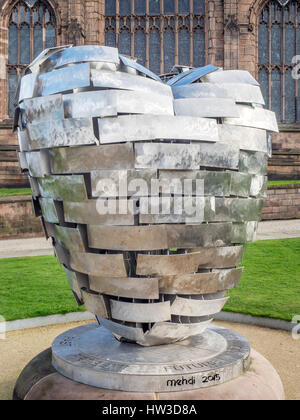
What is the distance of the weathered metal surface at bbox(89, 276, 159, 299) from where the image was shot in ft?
8.73

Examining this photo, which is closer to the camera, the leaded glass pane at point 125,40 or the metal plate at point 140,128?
the metal plate at point 140,128

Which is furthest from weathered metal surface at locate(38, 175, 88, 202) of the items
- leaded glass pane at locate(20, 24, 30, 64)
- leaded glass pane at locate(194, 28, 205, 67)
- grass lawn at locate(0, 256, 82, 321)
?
leaded glass pane at locate(20, 24, 30, 64)

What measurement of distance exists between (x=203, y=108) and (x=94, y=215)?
0.81 m

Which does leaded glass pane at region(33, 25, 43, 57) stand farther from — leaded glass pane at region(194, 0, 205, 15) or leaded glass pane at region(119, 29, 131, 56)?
leaded glass pane at region(194, 0, 205, 15)

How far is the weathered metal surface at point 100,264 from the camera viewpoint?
8.70 feet

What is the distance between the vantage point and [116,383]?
260 cm

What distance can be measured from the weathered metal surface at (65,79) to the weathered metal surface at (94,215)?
610 mm

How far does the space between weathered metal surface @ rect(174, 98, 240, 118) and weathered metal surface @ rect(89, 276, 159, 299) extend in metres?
0.91

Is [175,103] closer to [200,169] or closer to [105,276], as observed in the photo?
[200,169]

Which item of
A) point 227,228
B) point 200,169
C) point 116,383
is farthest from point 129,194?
point 116,383

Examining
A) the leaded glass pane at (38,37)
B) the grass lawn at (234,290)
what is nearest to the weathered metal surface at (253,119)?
the grass lawn at (234,290)

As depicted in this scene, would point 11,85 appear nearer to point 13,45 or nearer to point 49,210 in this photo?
point 13,45

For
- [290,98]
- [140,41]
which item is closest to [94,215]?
[140,41]

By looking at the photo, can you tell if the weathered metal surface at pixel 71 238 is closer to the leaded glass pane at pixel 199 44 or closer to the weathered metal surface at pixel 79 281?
the weathered metal surface at pixel 79 281
